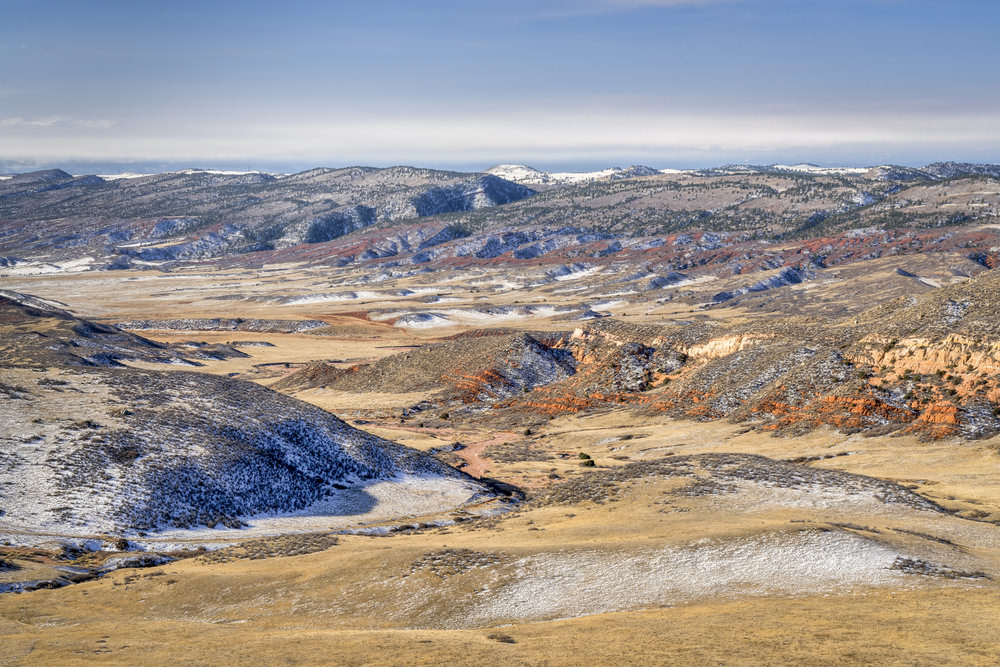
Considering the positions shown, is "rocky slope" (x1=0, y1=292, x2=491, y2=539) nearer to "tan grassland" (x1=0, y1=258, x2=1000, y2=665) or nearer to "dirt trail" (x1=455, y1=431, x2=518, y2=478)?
"dirt trail" (x1=455, y1=431, x2=518, y2=478)

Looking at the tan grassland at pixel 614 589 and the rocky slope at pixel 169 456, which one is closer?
the tan grassland at pixel 614 589

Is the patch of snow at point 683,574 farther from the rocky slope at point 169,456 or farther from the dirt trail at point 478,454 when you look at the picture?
the dirt trail at point 478,454

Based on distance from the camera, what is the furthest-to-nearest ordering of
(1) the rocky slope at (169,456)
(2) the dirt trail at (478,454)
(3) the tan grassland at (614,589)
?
(2) the dirt trail at (478,454), (1) the rocky slope at (169,456), (3) the tan grassland at (614,589)

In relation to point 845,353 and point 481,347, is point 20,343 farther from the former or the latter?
point 845,353

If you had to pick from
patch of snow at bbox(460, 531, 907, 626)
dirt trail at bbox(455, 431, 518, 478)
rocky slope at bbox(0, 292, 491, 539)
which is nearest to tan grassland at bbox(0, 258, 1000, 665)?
patch of snow at bbox(460, 531, 907, 626)

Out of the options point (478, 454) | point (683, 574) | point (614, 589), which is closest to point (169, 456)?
point (478, 454)

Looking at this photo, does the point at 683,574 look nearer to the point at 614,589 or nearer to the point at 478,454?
the point at 614,589

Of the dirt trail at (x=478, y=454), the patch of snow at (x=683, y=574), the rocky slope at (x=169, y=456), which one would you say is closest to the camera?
the patch of snow at (x=683, y=574)

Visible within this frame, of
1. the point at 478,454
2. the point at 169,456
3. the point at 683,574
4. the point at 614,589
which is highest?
the point at 683,574

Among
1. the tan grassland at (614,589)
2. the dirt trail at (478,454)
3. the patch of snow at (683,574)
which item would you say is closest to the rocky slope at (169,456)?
the dirt trail at (478,454)
